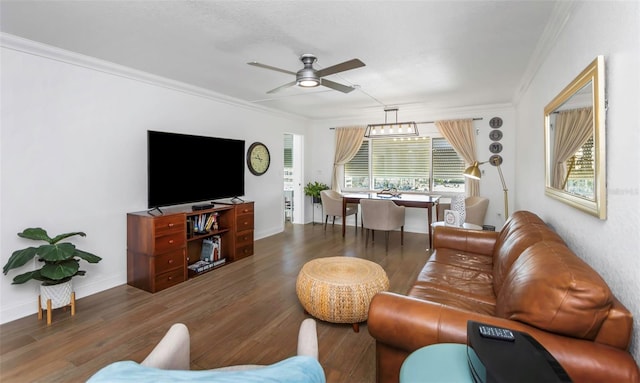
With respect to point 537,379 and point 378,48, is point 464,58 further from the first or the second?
point 537,379

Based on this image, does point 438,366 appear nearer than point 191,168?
Yes

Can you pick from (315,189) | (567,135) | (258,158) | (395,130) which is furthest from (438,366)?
(315,189)

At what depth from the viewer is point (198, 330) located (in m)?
2.48

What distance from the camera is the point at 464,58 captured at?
3.19 meters

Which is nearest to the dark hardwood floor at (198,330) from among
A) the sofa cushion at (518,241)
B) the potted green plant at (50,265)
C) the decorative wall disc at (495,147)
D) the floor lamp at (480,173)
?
the potted green plant at (50,265)

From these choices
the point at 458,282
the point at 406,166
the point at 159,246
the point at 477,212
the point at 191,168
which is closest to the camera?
the point at 458,282

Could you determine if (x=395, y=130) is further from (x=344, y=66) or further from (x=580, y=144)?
(x=580, y=144)

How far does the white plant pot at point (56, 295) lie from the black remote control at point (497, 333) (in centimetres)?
328

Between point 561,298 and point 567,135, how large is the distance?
53.6 inches

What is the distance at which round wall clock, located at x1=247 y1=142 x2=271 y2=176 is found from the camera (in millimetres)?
5340

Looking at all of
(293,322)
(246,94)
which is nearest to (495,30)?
(293,322)

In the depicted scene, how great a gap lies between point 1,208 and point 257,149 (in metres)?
3.39

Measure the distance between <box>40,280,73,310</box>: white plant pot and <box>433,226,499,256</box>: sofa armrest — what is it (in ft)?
11.5

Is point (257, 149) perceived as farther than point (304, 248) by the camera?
Yes
